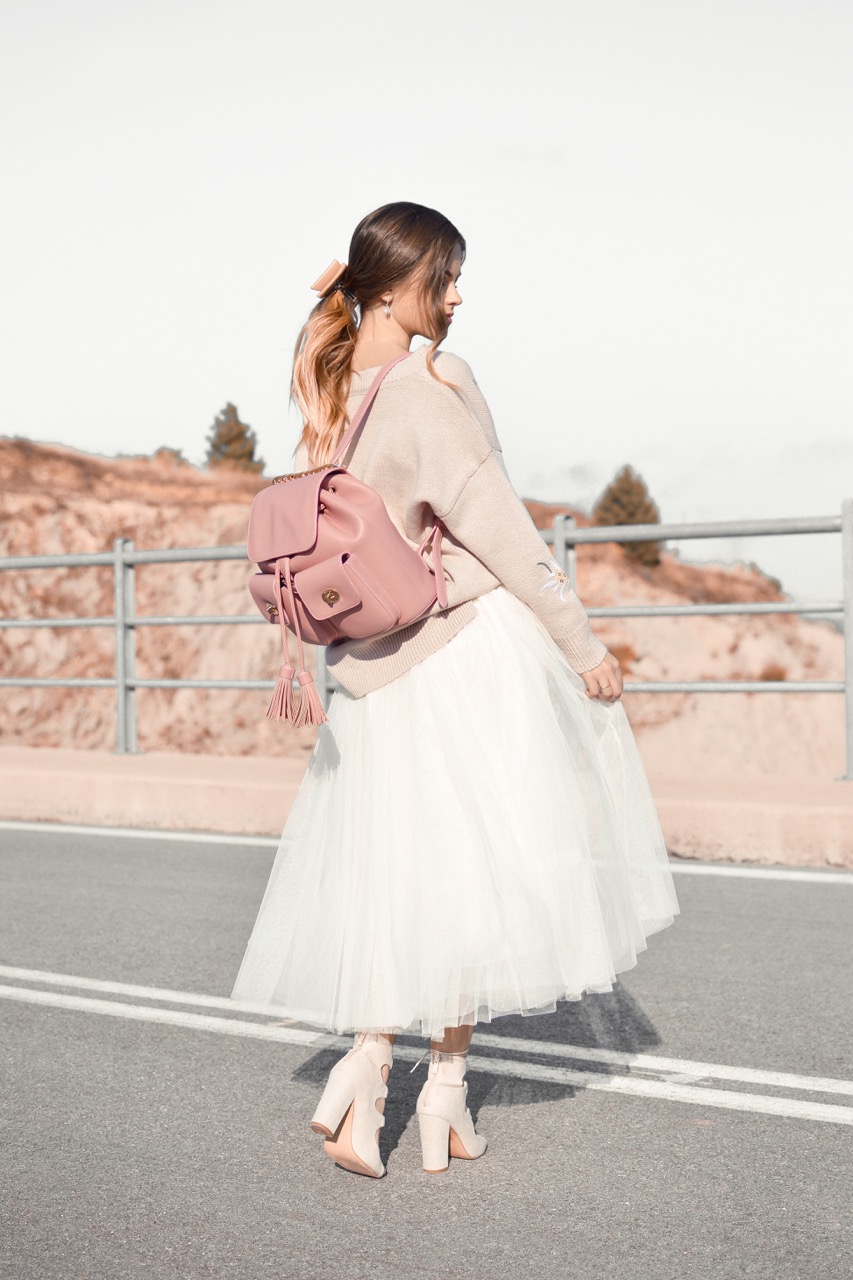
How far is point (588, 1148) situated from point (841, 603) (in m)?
4.19

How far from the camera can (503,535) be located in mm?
3156

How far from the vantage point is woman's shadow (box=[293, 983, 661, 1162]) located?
370 cm

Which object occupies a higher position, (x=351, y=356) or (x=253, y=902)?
(x=351, y=356)

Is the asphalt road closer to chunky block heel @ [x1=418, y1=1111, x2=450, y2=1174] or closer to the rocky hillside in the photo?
chunky block heel @ [x1=418, y1=1111, x2=450, y2=1174]

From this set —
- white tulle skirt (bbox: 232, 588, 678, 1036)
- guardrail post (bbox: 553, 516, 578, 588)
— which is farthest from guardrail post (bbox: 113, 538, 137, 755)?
white tulle skirt (bbox: 232, 588, 678, 1036)

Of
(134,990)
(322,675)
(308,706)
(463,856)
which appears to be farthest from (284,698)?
(322,675)

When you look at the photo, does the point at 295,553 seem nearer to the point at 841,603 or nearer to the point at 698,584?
the point at 841,603

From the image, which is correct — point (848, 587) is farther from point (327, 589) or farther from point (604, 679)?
point (327, 589)

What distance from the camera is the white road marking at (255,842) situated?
6.38 m

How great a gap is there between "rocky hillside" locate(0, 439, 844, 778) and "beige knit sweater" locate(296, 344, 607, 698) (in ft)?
92.4

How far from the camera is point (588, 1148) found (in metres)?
3.34

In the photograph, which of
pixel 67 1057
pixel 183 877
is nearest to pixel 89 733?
pixel 183 877

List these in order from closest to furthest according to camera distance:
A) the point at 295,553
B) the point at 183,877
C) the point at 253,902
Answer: the point at 295,553, the point at 253,902, the point at 183,877

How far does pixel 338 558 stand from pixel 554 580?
47cm
